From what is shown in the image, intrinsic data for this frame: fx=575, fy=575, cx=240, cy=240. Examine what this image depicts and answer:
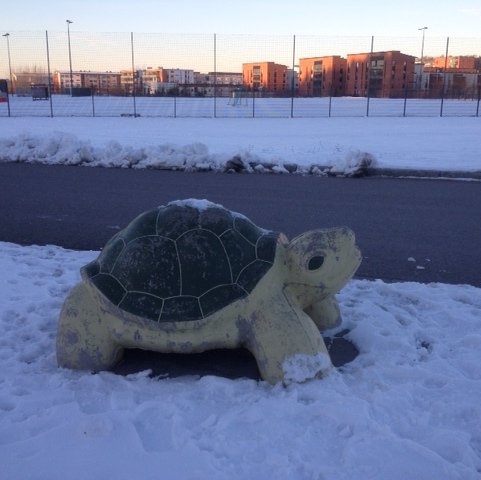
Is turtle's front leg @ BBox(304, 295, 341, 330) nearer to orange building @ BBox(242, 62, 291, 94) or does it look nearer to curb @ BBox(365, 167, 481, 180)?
curb @ BBox(365, 167, 481, 180)

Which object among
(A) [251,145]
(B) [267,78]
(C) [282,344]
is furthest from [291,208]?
(B) [267,78]

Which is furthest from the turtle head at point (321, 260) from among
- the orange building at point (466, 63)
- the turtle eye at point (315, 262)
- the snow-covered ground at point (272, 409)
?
the orange building at point (466, 63)

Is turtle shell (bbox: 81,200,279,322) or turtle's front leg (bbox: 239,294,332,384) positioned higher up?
turtle shell (bbox: 81,200,279,322)

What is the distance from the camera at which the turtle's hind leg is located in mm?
3162

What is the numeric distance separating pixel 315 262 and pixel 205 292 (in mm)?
631

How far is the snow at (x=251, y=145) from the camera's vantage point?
1119cm

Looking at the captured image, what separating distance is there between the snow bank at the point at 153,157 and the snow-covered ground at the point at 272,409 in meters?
6.49

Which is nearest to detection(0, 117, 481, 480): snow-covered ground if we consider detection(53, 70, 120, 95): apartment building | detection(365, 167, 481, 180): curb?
detection(365, 167, 481, 180): curb

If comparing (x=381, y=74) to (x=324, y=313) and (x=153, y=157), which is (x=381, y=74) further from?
(x=324, y=313)

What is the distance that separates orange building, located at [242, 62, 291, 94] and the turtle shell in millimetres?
31446

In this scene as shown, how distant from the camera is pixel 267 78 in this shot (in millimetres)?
36625

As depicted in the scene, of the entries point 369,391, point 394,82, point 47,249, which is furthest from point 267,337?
point 394,82

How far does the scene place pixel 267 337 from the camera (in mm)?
3025

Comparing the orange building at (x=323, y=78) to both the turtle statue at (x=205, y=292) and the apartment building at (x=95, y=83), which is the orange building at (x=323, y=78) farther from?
the turtle statue at (x=205, y=292)
